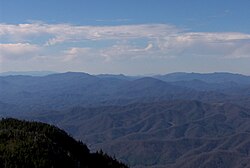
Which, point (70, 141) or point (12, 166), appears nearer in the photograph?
point (12, 166)

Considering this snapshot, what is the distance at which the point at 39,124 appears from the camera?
43.9 meters

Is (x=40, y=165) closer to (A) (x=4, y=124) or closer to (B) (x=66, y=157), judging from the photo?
(B) (x=66, y=157)

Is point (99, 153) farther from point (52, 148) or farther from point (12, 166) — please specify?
point (12, 166)

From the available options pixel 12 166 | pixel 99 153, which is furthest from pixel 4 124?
pixel 12 166

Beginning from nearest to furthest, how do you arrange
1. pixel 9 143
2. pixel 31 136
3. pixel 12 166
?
1. pixel 12 166
2. pixel 9 143
3. pixel 31 136

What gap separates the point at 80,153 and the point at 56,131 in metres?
4.25

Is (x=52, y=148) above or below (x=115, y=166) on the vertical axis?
above

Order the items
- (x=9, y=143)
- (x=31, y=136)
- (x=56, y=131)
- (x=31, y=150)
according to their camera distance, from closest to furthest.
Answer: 1. (x=31, y=150)
2. (x=9, y=143)
3. (x=31, y=136)
4. (x=56, y=131)

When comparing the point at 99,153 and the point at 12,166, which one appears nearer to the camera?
the point at 12,166

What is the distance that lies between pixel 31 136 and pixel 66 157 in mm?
3861

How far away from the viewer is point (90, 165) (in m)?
36.7

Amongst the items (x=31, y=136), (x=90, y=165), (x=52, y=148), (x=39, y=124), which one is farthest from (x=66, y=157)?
(x=39, y=124)

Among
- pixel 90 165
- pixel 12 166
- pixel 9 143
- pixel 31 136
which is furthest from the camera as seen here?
pixel 90 165

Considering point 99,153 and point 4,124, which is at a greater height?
point 4,124
